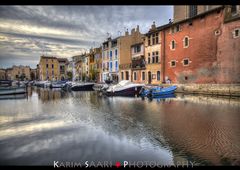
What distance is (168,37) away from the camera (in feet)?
87.2

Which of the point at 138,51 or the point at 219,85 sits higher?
the point at 138,51

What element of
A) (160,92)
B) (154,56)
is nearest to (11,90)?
(160,92)

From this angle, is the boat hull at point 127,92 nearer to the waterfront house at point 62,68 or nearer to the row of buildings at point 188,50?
the row of buildings at point 188,50

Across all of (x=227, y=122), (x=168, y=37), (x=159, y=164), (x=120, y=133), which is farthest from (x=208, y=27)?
(x=159, y=164)

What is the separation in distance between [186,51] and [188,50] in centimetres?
32

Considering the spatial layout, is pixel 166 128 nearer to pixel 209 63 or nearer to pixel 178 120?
pixel 178 120

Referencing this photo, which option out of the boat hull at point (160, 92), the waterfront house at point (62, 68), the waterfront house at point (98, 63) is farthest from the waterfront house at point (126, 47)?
the waterfront house at point (62, 68)

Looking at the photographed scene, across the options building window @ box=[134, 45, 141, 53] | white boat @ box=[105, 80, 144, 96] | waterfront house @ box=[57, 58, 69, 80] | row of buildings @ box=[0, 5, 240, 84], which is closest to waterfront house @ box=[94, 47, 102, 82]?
row of buildings @ box=[0, 5, 240, 84]

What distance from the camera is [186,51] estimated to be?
24016 millimetres

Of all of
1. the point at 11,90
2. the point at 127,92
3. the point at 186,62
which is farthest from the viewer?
the point at 11,90

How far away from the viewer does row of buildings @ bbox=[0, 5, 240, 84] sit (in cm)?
1911

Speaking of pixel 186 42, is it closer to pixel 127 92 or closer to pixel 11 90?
pixel 127 92

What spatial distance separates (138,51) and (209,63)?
48.2ft

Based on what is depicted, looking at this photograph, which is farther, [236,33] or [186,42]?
[186,42]
